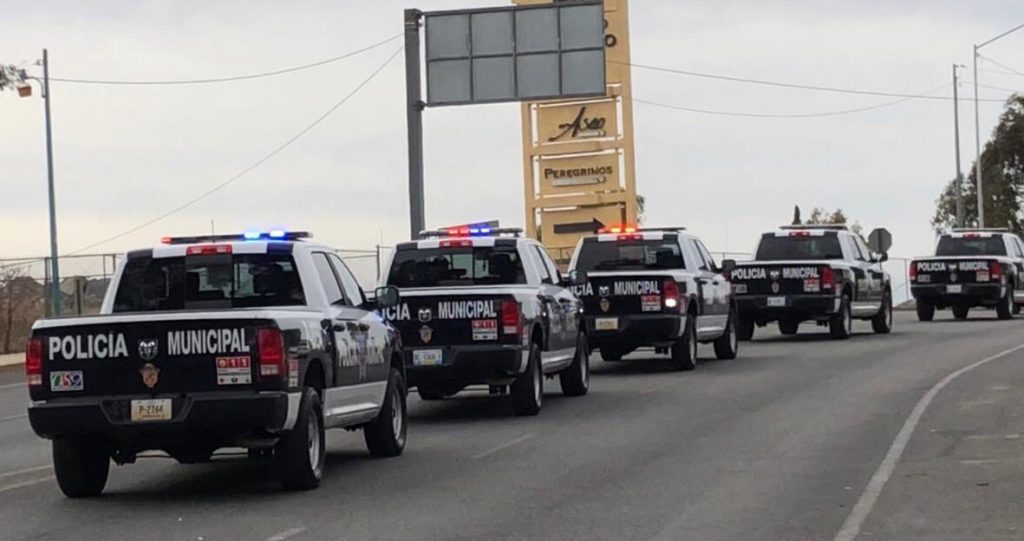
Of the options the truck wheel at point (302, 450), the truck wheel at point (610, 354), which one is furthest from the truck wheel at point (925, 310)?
the truck wheel at point (302, 450)

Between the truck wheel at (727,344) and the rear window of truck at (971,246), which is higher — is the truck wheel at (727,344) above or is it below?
below

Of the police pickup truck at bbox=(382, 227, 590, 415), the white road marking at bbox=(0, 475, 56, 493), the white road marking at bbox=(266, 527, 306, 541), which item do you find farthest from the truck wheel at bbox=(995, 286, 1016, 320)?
the white road marking at bbox=(266, 527, 306, 541)

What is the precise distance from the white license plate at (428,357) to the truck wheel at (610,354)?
7.50 meters

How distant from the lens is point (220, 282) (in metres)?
14.2

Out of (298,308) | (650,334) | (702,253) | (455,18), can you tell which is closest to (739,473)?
(298,308)

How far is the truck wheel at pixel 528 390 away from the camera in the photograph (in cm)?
1914

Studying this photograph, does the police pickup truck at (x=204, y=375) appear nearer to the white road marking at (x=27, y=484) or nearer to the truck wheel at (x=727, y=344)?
the white road marking at (x=27, y=484)

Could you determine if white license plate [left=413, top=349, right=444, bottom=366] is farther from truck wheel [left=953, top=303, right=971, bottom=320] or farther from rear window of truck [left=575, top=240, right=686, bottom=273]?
truck wheel [left=953, top=303, right=971, bottom=320]

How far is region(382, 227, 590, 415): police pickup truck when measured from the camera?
1872cm

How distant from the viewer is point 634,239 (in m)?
26.4

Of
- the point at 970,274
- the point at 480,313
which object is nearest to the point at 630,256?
the point at 480,313

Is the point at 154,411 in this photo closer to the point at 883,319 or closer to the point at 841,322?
the point at 841,322

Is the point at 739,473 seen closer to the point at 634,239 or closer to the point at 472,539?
the point at 472,539

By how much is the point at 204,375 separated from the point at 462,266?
7846mm
